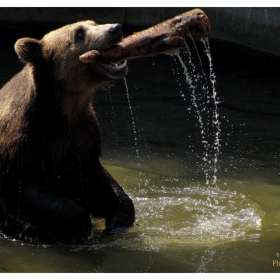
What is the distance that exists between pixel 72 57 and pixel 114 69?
1.46ft

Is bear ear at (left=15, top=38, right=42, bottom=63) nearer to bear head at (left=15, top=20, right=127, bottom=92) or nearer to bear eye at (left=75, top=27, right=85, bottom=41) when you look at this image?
bear head at (left=15, top=20, right=127, bottom=92)

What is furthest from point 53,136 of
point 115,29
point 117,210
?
point 115,29

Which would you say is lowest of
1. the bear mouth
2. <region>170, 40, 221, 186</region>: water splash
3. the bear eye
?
<region>170, 40, 221, 186</region>: water splash

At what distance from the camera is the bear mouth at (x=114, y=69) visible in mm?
6203

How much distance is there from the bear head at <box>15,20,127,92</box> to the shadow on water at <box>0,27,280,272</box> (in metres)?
1.46

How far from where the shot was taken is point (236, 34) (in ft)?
40.9

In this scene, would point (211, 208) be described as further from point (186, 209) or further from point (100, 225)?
point (100, 225)

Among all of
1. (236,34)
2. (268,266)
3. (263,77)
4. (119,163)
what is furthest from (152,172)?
(236,34)

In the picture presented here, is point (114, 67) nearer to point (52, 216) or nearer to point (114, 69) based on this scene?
point (114, 69)

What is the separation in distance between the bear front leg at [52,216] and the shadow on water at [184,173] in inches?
5.9

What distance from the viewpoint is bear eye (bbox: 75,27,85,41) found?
641 centimetres

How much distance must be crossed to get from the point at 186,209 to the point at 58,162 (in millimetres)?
1517

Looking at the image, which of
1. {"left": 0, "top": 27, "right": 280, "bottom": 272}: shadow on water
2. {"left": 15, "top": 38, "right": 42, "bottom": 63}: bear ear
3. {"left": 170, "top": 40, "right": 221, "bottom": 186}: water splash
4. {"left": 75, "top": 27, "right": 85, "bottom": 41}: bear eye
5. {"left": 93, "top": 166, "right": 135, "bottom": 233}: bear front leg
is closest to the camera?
{"left": 0, "top": 27, "right": 280, "bottom": 272}: shadow on water

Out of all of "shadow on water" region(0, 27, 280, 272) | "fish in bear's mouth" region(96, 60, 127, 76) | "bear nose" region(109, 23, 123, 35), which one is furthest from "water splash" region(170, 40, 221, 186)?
"bear nose" region(109, 23, 123, 35)
